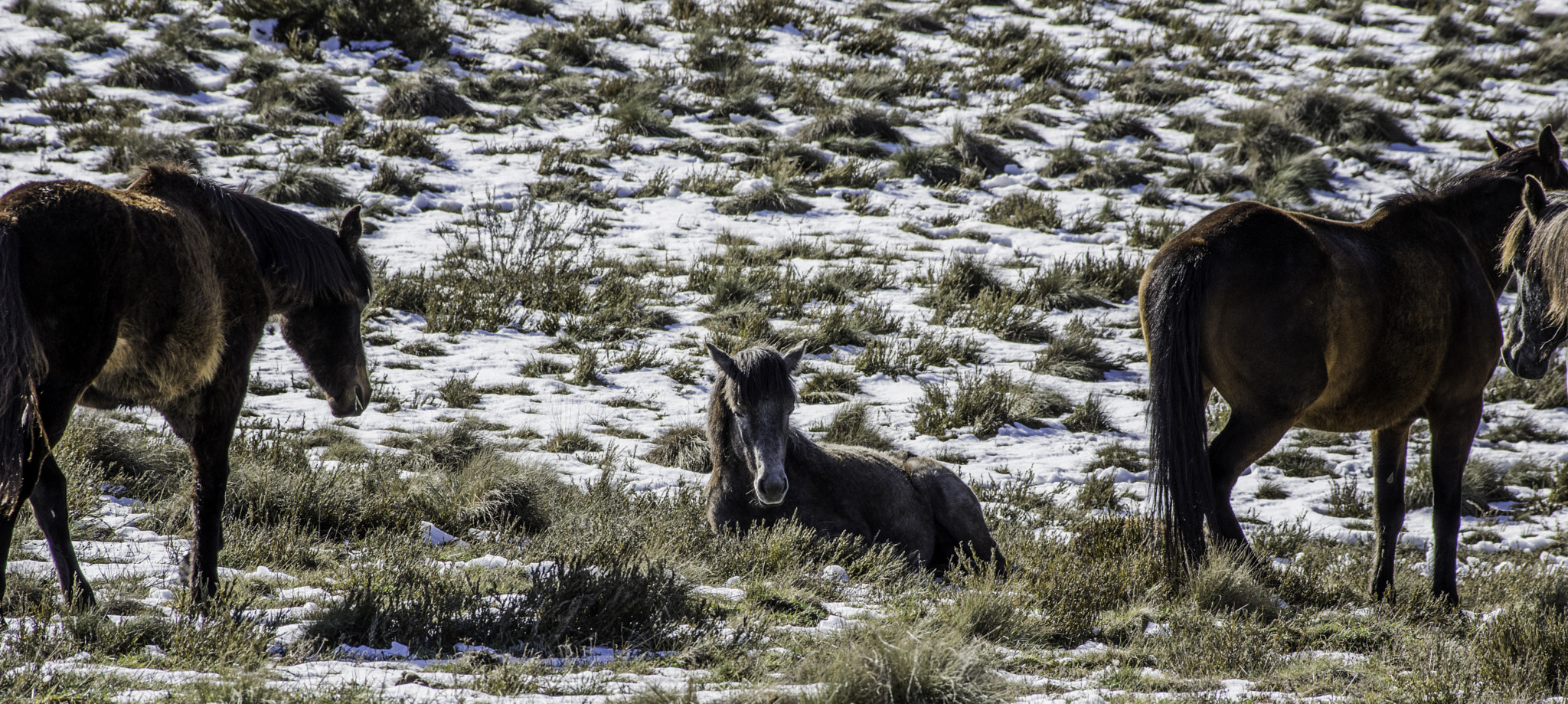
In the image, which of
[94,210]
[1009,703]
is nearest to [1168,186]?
[1009,703]

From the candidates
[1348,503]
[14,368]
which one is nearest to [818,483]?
[14,368]

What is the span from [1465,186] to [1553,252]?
1.27 m

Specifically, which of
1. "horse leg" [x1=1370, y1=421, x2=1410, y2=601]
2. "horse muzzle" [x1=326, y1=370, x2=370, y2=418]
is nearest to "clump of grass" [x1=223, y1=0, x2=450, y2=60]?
"horse muzzle" [x1=326, y1=370, x2=370, y2=418]

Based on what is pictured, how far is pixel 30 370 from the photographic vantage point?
9.07ft

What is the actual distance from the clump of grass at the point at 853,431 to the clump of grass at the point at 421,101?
32.5 feet

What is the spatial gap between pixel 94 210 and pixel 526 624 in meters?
2.01

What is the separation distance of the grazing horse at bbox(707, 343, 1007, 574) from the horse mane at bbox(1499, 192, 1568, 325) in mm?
2788

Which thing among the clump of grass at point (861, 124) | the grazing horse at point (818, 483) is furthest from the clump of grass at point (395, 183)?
the grazing horse at point (818, 483)

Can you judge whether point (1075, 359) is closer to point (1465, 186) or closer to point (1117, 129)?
point (1465, 186)

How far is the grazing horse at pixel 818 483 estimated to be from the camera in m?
4.82

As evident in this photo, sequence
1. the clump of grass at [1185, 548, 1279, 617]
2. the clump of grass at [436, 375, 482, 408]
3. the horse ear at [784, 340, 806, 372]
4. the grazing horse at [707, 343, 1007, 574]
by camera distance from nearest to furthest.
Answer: the clump of grass at [1185, 548, 1279, 617] < the grazing horse at [707, 343, 1007, 574] < the horse ear at [784, 340, 806, 372] < the clump of grass at [436, 375, 482, 408]

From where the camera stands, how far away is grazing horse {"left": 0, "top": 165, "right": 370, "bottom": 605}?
2855 millimetres

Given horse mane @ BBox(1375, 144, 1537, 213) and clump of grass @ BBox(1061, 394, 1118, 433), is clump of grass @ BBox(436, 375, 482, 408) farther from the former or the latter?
horse mane @ BBox(1375, 144, 1537, 213)

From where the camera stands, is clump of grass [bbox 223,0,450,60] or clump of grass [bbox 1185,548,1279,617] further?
clump of grass [bbox 223,0,450,60]
